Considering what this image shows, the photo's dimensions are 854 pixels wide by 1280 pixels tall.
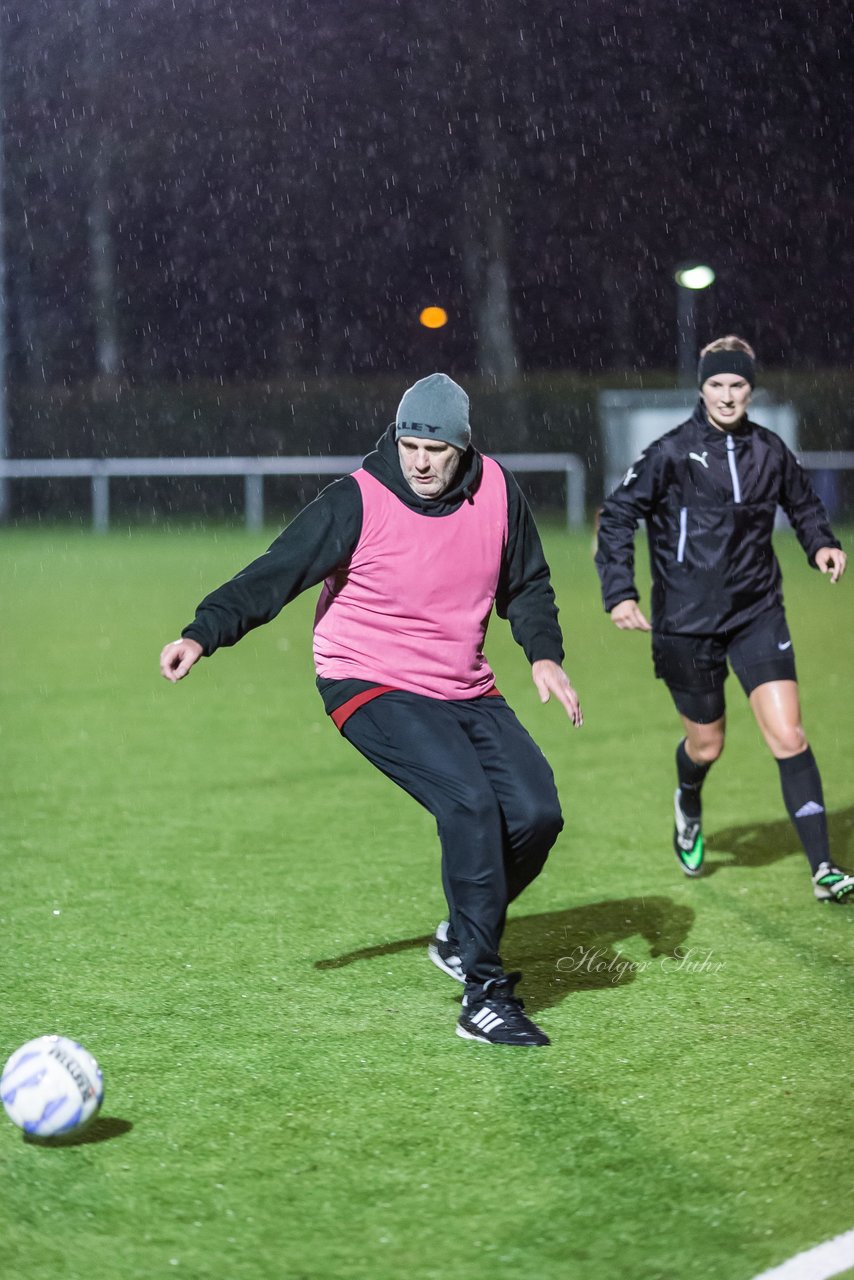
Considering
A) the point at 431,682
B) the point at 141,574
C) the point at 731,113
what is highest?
the point at 731,113

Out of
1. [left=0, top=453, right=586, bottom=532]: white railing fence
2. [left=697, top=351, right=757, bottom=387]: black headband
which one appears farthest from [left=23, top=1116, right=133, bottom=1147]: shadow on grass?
[left=0, top=453, right=586, bottom=532]: white railing fence

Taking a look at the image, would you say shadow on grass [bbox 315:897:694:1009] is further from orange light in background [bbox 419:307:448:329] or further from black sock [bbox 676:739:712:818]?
orange light in background [bbox 419:307:448:329]

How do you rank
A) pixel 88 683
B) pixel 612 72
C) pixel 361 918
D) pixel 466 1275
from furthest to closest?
pixel 612 72 < pixel 88 683 < pixel 361 918 < pixel 466 1275

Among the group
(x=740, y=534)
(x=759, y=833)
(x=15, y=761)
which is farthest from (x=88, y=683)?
(x=740, y=534)

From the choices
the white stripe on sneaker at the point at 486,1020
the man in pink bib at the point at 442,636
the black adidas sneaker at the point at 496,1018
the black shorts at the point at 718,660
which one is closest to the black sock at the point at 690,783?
the black shorts at the point at 718,660

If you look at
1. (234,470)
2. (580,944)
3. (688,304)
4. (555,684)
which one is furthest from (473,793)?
(688,304)

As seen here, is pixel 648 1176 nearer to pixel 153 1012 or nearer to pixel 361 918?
pixel 153 1012

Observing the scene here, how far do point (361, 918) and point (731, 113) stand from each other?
1240 inches

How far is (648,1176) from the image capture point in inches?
148

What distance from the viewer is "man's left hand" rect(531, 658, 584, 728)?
4926 mm

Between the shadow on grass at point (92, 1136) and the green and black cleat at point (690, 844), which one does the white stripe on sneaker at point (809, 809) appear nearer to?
the green and black cleat at point (690, 844)

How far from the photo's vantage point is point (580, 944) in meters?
5.84

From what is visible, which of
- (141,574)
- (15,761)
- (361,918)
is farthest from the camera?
(141,574)

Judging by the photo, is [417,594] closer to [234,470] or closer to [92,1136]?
[92,1136]
